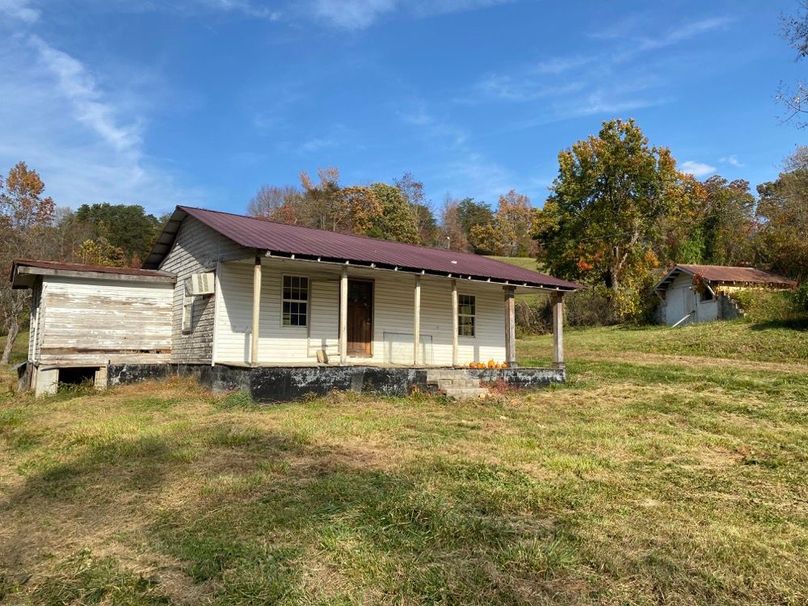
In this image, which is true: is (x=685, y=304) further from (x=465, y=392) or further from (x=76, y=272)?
(x=76, y=272)

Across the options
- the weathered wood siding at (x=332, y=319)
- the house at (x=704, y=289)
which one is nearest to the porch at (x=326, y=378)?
the weathered wood siding at (x=332, y=319)

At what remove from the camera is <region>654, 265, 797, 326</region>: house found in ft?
97.5

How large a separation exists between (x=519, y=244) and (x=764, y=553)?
6630cm

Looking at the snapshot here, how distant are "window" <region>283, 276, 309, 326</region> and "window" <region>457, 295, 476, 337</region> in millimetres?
5111

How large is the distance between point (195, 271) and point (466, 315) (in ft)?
25.3

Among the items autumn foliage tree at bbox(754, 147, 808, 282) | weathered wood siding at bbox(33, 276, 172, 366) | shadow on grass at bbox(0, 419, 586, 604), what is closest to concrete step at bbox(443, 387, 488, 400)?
shadow on grass at bbox(0, 419, 586, 604)

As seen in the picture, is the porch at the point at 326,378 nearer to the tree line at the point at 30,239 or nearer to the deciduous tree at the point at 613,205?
the tree line at the point at 30,239

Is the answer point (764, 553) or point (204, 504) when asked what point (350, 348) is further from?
point (764, 553)

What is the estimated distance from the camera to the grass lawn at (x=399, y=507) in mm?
3543

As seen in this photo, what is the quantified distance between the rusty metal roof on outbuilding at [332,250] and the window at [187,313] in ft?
6.79

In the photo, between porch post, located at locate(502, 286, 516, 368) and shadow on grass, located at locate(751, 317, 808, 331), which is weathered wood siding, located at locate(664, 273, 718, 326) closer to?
shadow on grass, located at locate(751, 317, 808, 331)

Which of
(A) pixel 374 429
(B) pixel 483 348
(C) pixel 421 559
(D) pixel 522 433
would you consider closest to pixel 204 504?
(C) pixel 421 559

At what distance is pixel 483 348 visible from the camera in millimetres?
17953

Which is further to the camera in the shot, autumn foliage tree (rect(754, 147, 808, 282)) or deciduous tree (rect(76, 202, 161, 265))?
deciduous tree (rect(76, 202, 161, 265))
